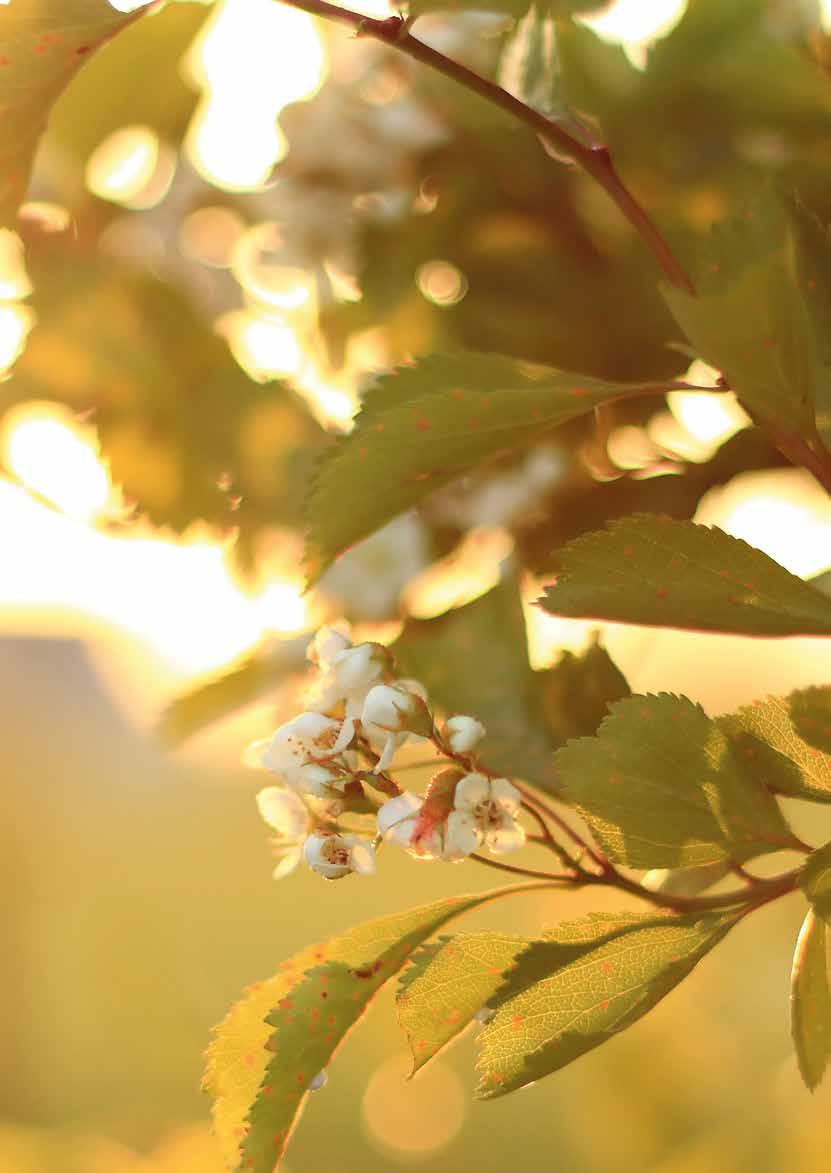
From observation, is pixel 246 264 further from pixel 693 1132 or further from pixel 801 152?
pixel 693 1132

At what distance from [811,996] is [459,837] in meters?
0.10

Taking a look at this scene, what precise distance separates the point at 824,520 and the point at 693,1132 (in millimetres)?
609

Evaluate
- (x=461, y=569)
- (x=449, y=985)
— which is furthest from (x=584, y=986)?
(x=461, y=569)

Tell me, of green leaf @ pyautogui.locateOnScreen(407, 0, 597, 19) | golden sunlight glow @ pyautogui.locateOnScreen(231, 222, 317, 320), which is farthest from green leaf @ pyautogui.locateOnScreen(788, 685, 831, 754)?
golden sunlight glow @ pyautogui.locateOnScreen(231, 222, 317, 320)

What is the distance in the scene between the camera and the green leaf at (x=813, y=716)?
0.29 meters

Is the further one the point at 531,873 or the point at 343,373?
the point at 343,373

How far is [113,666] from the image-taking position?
1998 mm

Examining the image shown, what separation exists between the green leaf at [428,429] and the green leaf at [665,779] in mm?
77

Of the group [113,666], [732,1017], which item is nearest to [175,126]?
[732,1017]

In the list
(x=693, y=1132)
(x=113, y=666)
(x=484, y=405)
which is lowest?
(x=113, y=666)

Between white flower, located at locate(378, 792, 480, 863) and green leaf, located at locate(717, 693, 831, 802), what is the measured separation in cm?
7

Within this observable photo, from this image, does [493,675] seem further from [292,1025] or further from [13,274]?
[13,274]

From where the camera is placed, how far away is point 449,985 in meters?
0.30

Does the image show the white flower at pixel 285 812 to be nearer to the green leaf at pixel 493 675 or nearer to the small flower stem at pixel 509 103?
the green leaf at pixel 493 675
